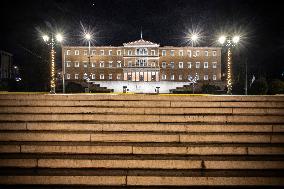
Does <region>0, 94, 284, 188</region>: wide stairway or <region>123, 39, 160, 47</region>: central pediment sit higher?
<region>123, 39, 160, 47</region>: central pediment

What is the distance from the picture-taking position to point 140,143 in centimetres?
611

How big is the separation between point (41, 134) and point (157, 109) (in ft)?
10.6

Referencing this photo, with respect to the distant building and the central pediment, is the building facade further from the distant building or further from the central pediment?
the distant building

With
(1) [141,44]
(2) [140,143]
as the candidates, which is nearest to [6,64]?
(1) [141,44]

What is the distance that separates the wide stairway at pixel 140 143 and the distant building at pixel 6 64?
61057mm

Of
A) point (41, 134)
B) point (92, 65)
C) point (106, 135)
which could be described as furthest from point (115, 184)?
point (92, 65)

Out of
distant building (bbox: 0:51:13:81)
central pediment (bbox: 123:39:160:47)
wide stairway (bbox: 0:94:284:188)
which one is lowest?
wide stairway (bbox: 0:94:284:188)

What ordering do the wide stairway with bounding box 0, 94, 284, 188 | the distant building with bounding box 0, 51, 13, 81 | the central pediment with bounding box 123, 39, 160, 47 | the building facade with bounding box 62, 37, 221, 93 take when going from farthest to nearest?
1. the building facade with bounding box 62, 37, 221, 93
2. the central pediment with bounding box 123, 39, 160, 47
3. the distant building with bounding box 0, 51, 13, 81
4. the wide stairway with bounding box 0, 94, 284, 188

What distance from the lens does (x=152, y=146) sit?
228 inches

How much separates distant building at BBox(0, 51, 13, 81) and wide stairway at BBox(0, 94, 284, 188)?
6106 cm

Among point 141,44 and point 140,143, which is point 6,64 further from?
point 140,143

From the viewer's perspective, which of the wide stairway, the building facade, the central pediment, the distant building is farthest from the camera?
the building facade

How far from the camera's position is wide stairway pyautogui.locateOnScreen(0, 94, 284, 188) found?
4.99m

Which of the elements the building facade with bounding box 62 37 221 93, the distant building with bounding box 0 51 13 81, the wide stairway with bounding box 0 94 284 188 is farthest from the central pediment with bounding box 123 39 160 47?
the wide stairway with bounding box 0 94 284 188
